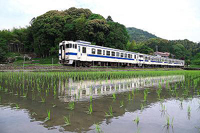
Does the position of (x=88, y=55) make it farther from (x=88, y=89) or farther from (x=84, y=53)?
(x=88, y=89)

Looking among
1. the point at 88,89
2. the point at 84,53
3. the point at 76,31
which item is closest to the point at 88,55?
the point at 84,53

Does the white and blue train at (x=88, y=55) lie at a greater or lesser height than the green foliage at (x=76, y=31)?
lesser

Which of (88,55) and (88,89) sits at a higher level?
(88,55)

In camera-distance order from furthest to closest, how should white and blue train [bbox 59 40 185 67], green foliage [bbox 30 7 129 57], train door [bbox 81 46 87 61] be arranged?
1. green foliage [bbox 30 7 129 57]
2. train door [bbox 81 46 87 61]
3. white and blue train [bbox 59 40 185 67]

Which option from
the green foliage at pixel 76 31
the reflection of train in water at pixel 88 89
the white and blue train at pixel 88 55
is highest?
the green foliage at pixel 76 31

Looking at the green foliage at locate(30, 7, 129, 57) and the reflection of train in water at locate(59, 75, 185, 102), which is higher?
the green foliage at locate(30, 7, 129, 57)

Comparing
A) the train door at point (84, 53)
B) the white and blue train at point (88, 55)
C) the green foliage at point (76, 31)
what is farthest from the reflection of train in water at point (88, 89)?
the green foliage at point (76, 31)

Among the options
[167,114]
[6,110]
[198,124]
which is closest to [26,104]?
[6,110]

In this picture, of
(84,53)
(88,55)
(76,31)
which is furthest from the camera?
(76,31)

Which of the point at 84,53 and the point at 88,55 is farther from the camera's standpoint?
the point at 88,55

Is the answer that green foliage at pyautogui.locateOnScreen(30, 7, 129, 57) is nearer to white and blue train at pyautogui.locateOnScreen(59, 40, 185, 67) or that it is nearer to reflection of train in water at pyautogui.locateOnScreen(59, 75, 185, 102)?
white and blue train at pyautogui.locateOnScreen(59, 40, 185, 67)

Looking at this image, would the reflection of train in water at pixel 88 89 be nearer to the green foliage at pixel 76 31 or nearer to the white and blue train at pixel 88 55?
the white and blue train at pixel 88 55

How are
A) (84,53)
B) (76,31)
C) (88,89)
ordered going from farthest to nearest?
(76,31) → (84,53) → (88,89)

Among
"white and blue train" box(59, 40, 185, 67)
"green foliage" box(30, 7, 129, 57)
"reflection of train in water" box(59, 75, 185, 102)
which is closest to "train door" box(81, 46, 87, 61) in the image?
"white and blue train" box(59, 40, 185, 67)
